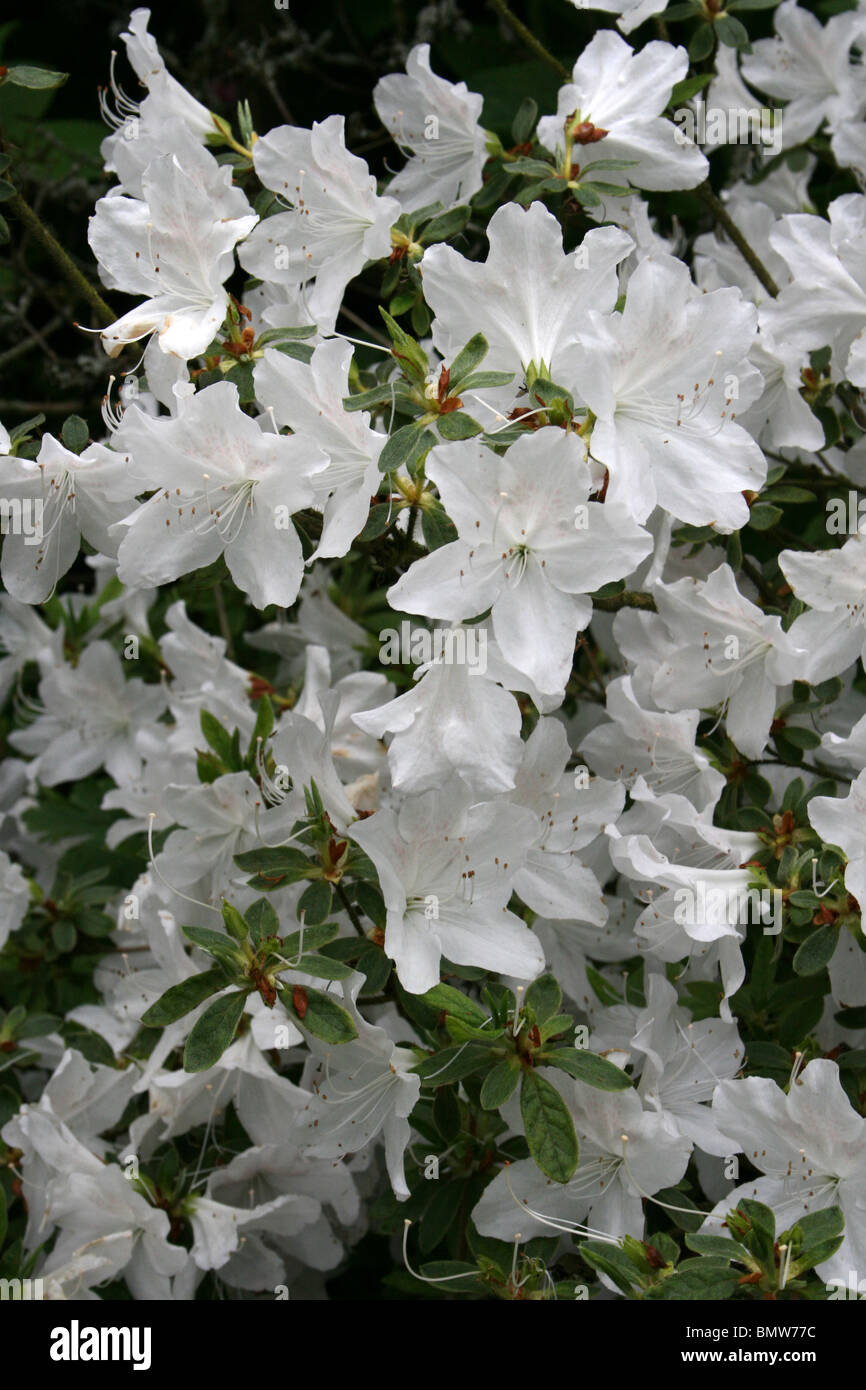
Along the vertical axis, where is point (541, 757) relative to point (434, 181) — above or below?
below

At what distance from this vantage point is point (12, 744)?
274 centimetres

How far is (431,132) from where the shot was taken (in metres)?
2.04

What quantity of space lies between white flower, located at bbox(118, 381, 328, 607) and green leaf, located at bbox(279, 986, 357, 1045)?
44cm

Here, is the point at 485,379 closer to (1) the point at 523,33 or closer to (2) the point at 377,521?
(2) the point at 377,521

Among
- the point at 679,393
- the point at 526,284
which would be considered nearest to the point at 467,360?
the point at 526,284

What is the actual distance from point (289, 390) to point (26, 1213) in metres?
1.33

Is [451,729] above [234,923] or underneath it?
above

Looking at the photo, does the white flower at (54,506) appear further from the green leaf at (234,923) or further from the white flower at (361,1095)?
the white flower at (361,1095)

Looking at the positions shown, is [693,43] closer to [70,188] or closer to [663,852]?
[663,852]

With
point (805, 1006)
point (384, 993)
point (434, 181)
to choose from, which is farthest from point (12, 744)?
point (805, 1006)

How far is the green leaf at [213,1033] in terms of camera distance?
4.89ft

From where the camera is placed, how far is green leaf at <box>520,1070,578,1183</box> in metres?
1.53

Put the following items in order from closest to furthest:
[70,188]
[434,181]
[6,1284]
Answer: [6,1284]
[434,181]
[70,188]

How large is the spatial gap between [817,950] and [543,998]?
0.32 metres
